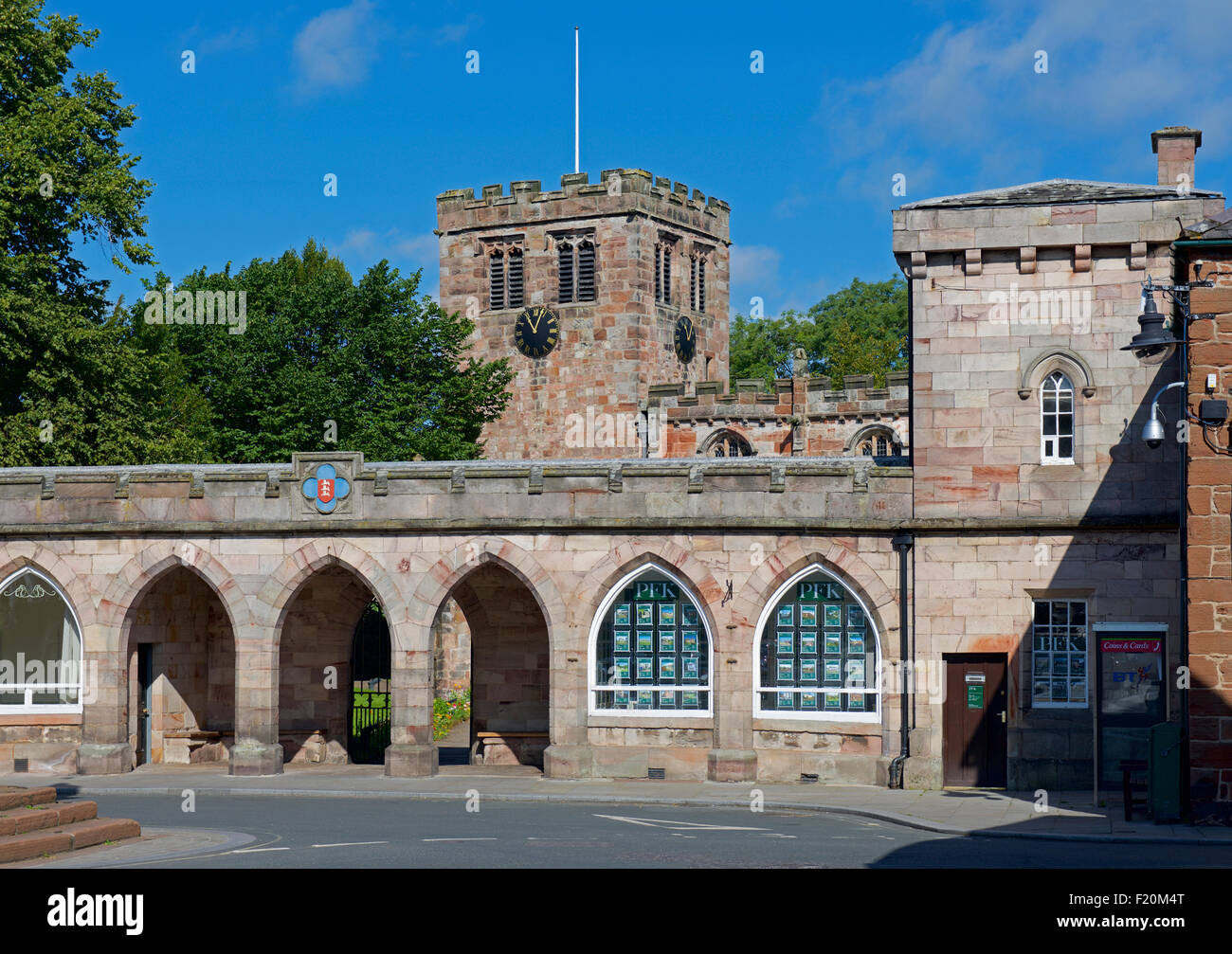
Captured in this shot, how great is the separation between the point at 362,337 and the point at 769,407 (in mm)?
14265

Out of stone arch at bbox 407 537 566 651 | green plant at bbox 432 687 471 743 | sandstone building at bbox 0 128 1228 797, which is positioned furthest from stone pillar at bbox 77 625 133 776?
green plant at bbox 432 687 471 743

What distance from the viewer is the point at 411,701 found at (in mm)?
29188

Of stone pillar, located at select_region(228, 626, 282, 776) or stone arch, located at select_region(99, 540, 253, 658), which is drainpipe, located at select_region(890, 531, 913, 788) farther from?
A: stone arch, located at select_region(99, 540, 253, 658)

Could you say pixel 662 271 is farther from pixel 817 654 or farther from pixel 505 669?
pixel 817 654

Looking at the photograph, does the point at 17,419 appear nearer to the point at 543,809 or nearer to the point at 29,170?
the point at 29,170

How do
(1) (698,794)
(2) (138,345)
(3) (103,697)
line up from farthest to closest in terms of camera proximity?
(2) (138,345)
(3) (103,697)
(1) (698,794)

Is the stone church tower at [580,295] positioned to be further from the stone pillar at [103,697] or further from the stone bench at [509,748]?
the stone pillar at [103,697]

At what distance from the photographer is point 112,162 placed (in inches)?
1625

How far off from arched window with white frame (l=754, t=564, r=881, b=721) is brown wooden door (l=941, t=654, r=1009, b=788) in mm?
1264

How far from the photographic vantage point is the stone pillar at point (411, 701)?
29.1 m

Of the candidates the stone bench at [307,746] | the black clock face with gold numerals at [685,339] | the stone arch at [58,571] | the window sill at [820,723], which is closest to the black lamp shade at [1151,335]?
the window sill at [820,723]

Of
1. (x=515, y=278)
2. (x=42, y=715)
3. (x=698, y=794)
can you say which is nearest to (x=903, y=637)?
(x=698, y=794)

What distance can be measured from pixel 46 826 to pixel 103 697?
1078 centimetres
